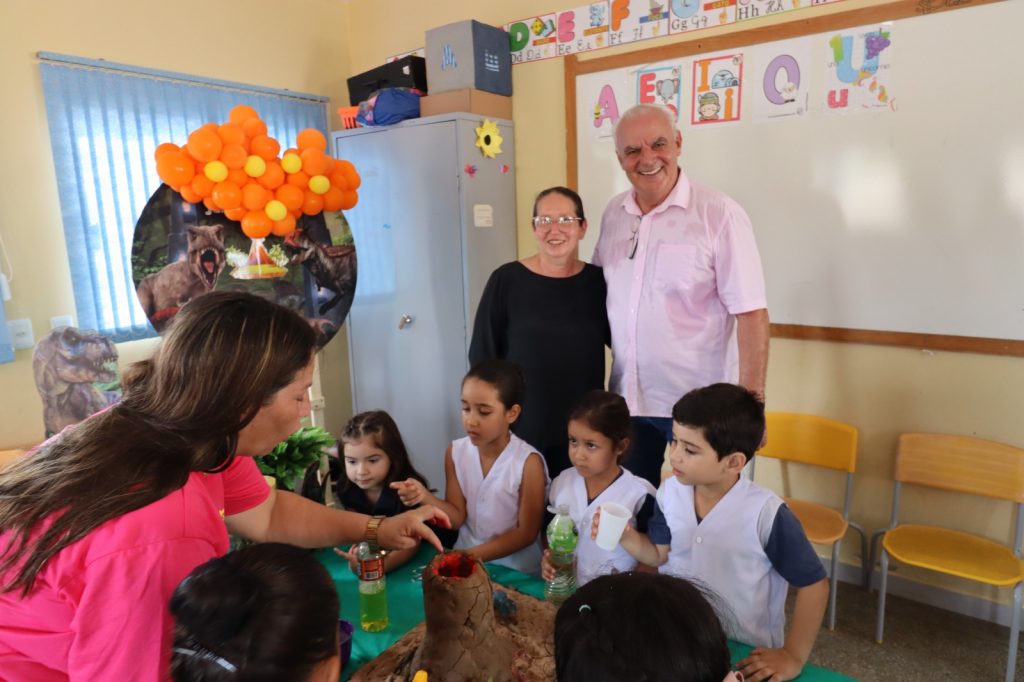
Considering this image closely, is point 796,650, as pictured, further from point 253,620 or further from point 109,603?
point 109,603

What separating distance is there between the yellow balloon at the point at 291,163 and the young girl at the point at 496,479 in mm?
1230

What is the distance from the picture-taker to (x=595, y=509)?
1.63 m

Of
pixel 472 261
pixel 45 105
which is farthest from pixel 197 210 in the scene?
pixel 472 261

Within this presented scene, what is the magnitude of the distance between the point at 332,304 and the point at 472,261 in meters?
0.78

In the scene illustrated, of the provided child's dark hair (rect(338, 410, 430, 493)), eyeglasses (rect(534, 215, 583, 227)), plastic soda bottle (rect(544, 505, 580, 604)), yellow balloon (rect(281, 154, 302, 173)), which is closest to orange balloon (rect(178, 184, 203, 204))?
yellow balloon (rect(281, 154, 302, 173))

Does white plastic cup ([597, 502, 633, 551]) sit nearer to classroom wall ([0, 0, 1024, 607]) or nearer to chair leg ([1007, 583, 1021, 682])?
chair leg ([1007, 583, 1021, 682])

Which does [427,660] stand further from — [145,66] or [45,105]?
[145,66]

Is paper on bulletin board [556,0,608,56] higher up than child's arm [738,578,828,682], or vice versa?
paper on bulletin board [556,0,608,56]

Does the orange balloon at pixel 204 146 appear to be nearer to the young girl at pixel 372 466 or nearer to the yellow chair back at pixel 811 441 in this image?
the young girl at pixel 372 466

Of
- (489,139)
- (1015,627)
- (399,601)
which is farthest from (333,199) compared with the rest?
(1015,627)

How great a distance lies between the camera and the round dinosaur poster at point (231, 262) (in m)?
2.30

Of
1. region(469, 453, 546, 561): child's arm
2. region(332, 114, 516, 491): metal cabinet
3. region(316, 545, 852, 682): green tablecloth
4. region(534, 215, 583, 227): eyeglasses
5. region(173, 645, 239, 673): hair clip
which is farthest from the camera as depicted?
region(332, 114, 516, 491): metal cabinet

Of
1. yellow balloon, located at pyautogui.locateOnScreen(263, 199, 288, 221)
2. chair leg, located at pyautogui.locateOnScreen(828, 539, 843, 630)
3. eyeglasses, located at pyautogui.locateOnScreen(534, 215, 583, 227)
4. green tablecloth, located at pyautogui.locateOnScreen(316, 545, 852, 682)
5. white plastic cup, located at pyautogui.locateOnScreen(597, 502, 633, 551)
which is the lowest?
chair leg, located at pyautogui.locateOnScreen(828, 539, 843, 630)

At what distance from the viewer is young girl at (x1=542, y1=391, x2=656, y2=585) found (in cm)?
161
